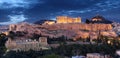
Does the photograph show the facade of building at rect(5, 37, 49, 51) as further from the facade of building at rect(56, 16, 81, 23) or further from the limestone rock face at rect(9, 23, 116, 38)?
the facade of building at rect(56, 16, 81, 23)

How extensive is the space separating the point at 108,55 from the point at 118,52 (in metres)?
1.18

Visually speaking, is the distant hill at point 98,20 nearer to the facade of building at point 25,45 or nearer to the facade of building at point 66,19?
the facade of building at point 66,19

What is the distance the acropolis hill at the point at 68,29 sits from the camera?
111ft

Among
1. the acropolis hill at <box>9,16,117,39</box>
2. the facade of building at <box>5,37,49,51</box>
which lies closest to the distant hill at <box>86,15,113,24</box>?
the acropolis hill at <box>9,16,117,39</box>

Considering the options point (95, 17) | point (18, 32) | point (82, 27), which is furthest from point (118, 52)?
point (95, 17)

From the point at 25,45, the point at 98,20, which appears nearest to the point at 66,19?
the point at 98,20

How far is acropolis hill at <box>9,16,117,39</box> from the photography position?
33844 millimetres

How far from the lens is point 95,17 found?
139 ft

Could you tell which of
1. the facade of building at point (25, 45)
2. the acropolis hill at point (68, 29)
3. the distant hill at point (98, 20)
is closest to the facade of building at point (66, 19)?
the acropolis hill at point (68, 29)

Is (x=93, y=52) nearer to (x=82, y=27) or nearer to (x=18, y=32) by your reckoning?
(x=18, y=32)

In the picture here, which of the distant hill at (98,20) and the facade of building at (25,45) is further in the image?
the distant hill at (98,20)

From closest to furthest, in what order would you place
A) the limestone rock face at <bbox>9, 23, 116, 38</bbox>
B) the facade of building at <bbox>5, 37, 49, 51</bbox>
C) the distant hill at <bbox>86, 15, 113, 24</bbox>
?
the facade of building at <bbox>5, 37, 49, 51</bbox>
the limestone rock face at <bbox>9, 23, 116, 38</bbox>
the distant hill at <bbox>86, 15, 113, 24</bbox>

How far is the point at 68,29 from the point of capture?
3575cm

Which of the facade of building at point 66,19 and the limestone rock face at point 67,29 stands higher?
the facade of building at point 66,19
